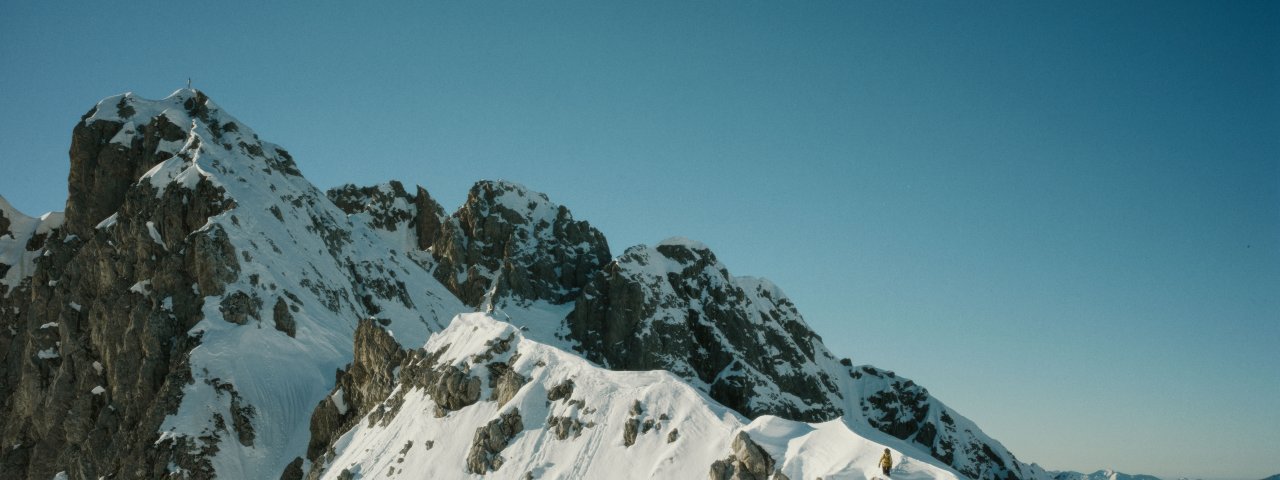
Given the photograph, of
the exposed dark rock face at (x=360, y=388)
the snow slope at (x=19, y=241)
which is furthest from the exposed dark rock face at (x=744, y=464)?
the snow slope at (x=19, y=241)

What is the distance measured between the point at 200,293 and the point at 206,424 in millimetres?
20813

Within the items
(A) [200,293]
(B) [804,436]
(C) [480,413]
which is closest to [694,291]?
(A) [200,293]

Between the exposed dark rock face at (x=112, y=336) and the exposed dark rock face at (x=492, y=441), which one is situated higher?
the exposed dark rock face at (x=112, y=336)

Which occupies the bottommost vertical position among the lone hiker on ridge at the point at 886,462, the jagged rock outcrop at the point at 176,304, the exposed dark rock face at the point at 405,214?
the lone hiker on ridge at the point at 886,462

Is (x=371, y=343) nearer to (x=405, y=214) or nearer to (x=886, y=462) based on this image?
(x=886, y=462)

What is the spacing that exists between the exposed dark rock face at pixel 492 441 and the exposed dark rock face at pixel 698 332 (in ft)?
256

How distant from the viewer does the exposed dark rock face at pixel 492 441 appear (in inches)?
2707

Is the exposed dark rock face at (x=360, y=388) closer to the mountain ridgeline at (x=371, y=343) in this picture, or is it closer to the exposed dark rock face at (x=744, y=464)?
the mountain ridgeline at (x=371, y=343)

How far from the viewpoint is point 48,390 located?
114562mm

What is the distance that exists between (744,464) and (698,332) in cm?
10604

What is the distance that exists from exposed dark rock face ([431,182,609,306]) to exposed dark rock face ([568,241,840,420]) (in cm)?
1327

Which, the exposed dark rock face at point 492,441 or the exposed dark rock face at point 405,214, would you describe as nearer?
the exposed dark rock face at point 492,441

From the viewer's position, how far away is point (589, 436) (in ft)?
219

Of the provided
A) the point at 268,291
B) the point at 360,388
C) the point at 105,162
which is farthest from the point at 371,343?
the point at 105,162
